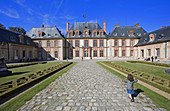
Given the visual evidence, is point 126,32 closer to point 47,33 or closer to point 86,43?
point 86,43

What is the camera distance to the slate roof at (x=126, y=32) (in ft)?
99.4

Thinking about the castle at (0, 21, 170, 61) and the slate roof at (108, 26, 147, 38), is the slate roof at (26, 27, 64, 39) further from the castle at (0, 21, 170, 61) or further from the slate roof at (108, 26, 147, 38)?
the slate roof at (108, 26, 147, 38)

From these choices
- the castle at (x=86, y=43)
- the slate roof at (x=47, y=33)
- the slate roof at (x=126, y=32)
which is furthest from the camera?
the slate roof at (x=126, y=32)

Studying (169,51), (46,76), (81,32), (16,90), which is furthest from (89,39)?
(16,90)

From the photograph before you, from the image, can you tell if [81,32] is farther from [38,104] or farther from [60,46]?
[38,104]

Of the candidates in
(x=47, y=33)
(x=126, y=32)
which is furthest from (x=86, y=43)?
(x=126, y=32)

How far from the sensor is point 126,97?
3682 mm

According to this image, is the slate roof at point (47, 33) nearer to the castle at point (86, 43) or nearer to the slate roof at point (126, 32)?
the castle at point (86, 43)

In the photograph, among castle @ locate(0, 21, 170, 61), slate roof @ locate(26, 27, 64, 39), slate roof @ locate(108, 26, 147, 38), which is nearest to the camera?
castle @ locate(0, 21, 170, 61)

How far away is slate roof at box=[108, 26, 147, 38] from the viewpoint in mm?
30288

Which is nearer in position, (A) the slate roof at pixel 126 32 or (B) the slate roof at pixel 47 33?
(B) the slate roof at pixel 47 33

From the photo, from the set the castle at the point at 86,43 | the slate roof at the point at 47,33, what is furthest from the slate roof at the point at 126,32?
the slate roof at the point at 47,33

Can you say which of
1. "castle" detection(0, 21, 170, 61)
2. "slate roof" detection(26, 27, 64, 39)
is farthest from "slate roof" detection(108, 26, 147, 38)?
"slate roof" detection(26, 27, 64, 39)

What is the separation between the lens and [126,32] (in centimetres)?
3103
